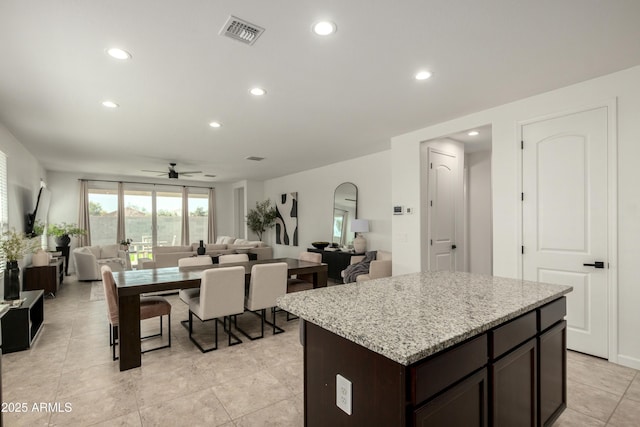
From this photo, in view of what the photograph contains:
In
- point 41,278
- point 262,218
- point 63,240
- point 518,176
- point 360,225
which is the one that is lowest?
point 41,278

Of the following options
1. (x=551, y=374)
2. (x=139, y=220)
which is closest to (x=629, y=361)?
(x=551, y=374)

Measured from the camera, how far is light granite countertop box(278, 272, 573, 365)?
1153 mm

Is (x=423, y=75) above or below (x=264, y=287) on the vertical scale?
above

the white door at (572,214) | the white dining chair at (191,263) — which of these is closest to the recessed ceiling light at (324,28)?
the white door at (572,214)

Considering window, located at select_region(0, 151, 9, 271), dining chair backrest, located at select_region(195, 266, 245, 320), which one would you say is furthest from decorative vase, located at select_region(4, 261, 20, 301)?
dining chair backrest, located at select_region(195, 266, 245, 320)

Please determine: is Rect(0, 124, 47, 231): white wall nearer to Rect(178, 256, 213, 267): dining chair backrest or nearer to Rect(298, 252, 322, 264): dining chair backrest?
Rect(178, 256, 213, 267): dining chair backrest

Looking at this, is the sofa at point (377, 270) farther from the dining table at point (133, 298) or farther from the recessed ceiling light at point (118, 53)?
the recessed ceiling light at point (118, 53)

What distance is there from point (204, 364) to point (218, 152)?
4.19 m

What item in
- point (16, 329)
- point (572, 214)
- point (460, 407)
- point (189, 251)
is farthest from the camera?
point (189, 251)

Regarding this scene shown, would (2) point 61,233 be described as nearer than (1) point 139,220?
Yes

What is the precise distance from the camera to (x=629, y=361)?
2.86 m

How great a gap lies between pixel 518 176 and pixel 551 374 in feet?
7.44

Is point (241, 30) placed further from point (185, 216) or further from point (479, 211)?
point (185, 216)

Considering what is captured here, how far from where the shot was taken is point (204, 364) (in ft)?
9.87
